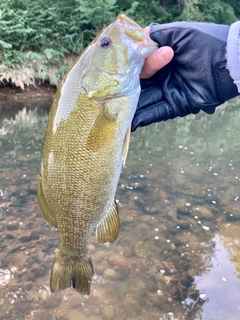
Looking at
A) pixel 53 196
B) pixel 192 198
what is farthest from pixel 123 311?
pixel 192 198

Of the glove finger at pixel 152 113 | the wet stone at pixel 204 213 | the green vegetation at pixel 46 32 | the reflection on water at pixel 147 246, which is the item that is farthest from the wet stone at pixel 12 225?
the green vegetation at pixel 46 32

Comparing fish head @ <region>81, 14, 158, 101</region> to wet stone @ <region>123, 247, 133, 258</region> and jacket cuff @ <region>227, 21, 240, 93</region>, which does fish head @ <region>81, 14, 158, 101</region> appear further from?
wet stone @ <region>123, 247, 133, 258</region>

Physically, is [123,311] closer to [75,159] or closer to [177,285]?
[177,285]

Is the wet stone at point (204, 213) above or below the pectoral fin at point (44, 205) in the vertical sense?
below

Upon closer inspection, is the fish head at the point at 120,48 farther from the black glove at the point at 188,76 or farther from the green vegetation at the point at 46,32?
the green vegetation at the point at 46,32

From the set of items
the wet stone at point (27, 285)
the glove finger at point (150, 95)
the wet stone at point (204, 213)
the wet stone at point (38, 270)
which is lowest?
the wet stone at point (204, 213)
